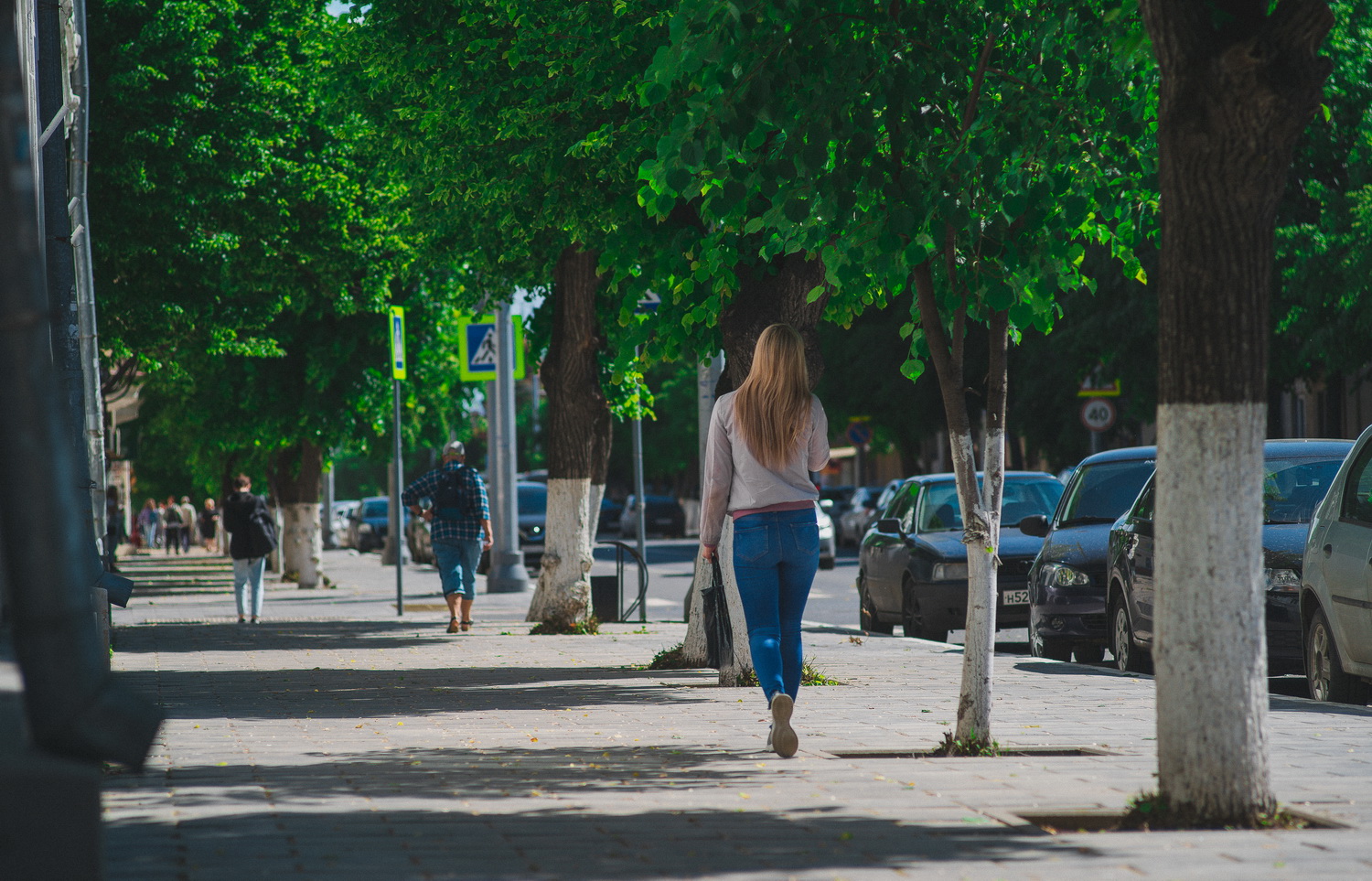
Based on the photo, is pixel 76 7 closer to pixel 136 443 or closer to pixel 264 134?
pixel 264 134

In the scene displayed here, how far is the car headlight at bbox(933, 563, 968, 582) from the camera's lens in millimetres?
16703

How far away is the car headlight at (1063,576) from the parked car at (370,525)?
45.7 m

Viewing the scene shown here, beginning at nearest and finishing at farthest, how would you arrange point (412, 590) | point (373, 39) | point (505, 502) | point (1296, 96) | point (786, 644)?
point (1296, 96) < point (786, 644) < point (373, 39) < point (505, 502) < point (412, 590)

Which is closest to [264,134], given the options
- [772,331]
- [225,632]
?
[225,632]

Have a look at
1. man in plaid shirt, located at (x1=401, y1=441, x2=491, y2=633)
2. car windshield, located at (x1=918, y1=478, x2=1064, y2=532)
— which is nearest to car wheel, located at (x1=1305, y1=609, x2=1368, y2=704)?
car windshield, located at (x1=918, y1=478, x2=1064, y2=532)

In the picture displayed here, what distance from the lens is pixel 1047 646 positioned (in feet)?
48.5

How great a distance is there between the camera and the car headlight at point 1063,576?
14125 millimetres

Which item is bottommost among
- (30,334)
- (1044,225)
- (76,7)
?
(30,334)

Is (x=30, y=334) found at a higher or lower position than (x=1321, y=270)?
lower

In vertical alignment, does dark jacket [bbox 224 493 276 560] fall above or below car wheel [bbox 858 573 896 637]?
above

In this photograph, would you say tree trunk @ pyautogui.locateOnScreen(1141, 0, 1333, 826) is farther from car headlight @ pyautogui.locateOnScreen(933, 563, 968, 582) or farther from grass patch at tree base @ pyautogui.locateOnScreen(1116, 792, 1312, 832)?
car headlight @ pyautogui.locateOnScreen(933, 563, 968, 582)

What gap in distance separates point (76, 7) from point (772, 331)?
7387mm

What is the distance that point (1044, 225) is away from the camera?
338 inches

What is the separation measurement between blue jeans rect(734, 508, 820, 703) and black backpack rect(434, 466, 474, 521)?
10995 millimetres
